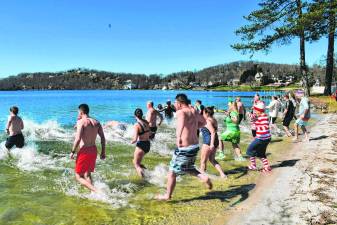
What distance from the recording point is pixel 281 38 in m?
35.9

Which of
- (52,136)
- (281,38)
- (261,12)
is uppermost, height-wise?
(261,12)

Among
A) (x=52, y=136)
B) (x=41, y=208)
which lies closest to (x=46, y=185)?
(x=41, y=208)

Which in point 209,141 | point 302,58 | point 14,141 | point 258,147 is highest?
point 302,58

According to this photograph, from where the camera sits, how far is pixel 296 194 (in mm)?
8320

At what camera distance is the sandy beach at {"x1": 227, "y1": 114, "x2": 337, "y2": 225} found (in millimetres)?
6984

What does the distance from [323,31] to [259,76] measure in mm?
149208

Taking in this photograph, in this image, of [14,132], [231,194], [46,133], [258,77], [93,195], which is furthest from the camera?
[258,77]

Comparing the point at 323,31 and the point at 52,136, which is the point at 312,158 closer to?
the point at 52,136

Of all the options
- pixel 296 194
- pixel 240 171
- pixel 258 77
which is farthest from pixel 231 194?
pixel 258 77

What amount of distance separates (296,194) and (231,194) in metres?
→ 1.39

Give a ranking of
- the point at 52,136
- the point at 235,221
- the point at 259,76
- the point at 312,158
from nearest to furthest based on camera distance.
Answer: the point at 235,221
the point at 312,158
the point at 52,136
the point at 259,76

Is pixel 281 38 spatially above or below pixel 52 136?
above

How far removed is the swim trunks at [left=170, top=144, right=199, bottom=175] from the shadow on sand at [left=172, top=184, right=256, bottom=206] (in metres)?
0.86

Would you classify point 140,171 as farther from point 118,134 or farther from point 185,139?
point 118,134
